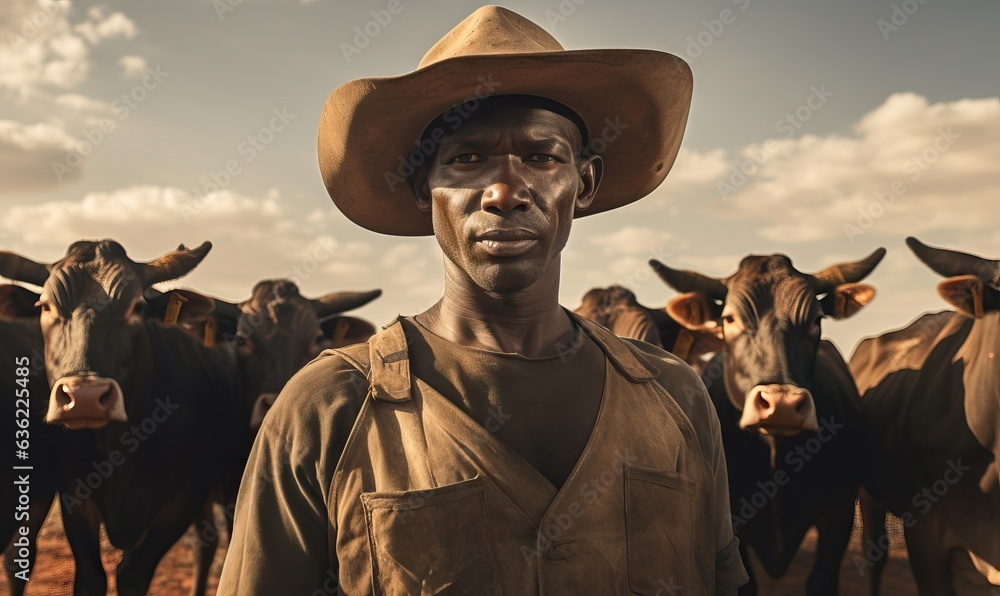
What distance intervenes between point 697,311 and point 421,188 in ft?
15.7

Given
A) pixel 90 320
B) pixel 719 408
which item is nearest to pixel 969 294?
pixel 719 408

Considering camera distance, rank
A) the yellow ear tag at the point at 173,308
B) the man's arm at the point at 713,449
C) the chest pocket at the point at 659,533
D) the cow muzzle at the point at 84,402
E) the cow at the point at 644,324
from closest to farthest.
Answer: the chest pocket at the point at 659,533 < the man's arm at the point at 713,449 < the cow muzzle at the point at 84,402 < the yellow ear tag at the point at 173,308 < the cow at the point at 644,324

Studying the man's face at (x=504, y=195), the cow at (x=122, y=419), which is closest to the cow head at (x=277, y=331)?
the cow at (x=122, y=419)

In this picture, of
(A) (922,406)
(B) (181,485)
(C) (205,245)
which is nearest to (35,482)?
(B) (181,485)

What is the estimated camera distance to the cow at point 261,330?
7.02 m

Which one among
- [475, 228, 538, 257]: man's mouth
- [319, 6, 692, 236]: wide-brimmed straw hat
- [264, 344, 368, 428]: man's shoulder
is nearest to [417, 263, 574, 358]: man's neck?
[475, 228, 538, 257]: man's mouth

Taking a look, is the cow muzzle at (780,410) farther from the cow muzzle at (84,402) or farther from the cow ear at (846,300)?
the cow muzzle at (84,402)

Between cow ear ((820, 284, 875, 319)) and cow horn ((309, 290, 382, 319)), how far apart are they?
412 centimetres

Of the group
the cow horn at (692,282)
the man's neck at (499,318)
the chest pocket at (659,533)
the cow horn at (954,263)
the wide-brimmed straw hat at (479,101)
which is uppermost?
the cow horn at (692,282)

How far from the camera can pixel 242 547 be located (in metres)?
1.92

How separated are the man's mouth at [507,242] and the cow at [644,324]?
4.80 metres

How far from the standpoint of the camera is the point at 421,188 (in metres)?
2.27

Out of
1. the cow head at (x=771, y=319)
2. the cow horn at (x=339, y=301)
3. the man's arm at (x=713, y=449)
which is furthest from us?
the cow horn at (x=339, y=301)

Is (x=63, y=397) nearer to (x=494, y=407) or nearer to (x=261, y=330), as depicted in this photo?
(x=261, y=330)
